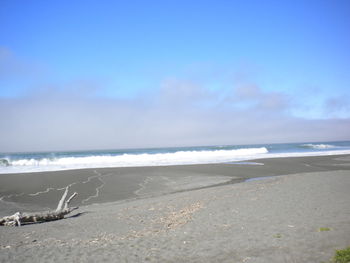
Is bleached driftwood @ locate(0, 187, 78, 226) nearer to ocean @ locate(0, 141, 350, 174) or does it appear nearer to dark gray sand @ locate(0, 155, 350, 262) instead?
dark gray sand @ locate(0, 155, 350, 262)

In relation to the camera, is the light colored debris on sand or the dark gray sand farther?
the light colored debris on sand

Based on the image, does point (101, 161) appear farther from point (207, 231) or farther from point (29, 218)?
point (207, 231)

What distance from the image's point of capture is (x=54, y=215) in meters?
9.73

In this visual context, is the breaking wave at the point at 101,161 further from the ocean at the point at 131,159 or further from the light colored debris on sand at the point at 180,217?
the light colored debris on sand at the point at 180,217

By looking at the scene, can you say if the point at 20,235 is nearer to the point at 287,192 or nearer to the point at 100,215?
the point at 100,215

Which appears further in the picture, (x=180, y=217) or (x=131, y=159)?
(x=131, y=159)

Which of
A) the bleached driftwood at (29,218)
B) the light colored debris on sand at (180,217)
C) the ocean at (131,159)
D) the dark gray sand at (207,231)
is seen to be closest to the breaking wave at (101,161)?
the ocean at (131,159)

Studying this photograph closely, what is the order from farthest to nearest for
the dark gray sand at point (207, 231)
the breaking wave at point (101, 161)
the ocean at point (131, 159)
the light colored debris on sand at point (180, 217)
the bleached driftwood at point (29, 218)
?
the ocean at point (131, 159) → the breaking wave at point (101, 161) → the bleached driftwood at point (29, 218) → the light colored debris on sand at point (180, 217) → the dark gray sand at point (207, 231)

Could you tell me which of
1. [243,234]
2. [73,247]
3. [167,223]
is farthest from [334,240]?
[73,247]

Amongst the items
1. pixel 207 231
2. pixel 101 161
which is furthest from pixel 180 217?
pixel 101 161

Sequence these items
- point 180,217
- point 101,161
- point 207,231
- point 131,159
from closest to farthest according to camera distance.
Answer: point 207,231 < point 180,217 < point 101,161 < point 131,159

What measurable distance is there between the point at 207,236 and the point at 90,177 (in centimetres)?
1705

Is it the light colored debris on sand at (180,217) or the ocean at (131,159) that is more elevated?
the ocean at (131,159)

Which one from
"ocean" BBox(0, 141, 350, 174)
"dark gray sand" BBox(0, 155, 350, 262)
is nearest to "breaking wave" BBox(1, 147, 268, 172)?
"ocean" BBox(0, 141, 350, 174)
